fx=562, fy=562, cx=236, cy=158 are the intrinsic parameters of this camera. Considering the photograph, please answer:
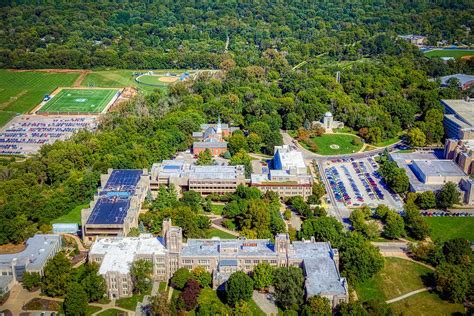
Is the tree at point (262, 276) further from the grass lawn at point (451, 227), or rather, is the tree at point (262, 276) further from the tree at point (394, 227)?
the grass lawn at point (451, 227)

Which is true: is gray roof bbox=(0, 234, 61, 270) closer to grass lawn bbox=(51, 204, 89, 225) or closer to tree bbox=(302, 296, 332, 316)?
Result: grass lawn bbox=(51, 204, 89, 225)

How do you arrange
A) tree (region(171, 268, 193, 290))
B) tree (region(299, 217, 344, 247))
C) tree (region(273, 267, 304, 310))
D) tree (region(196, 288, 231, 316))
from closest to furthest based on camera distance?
tree (region(196, 288, 231, 316))
tree (region(273, 267, 304, 310))
tree (region(171, 268, 193, 290))
tree (region(299, 217, 344, 247))

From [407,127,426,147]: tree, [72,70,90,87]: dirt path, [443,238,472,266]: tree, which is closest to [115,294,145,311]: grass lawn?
[443,238,472,266]: tree

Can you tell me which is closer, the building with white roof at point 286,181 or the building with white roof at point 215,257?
the building with white roof at point 215,257

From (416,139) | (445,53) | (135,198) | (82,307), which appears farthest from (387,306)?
(445,53)

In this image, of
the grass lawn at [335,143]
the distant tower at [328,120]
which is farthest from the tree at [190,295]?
the distant tower at [328,120]

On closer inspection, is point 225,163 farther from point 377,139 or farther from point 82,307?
point 82,307
